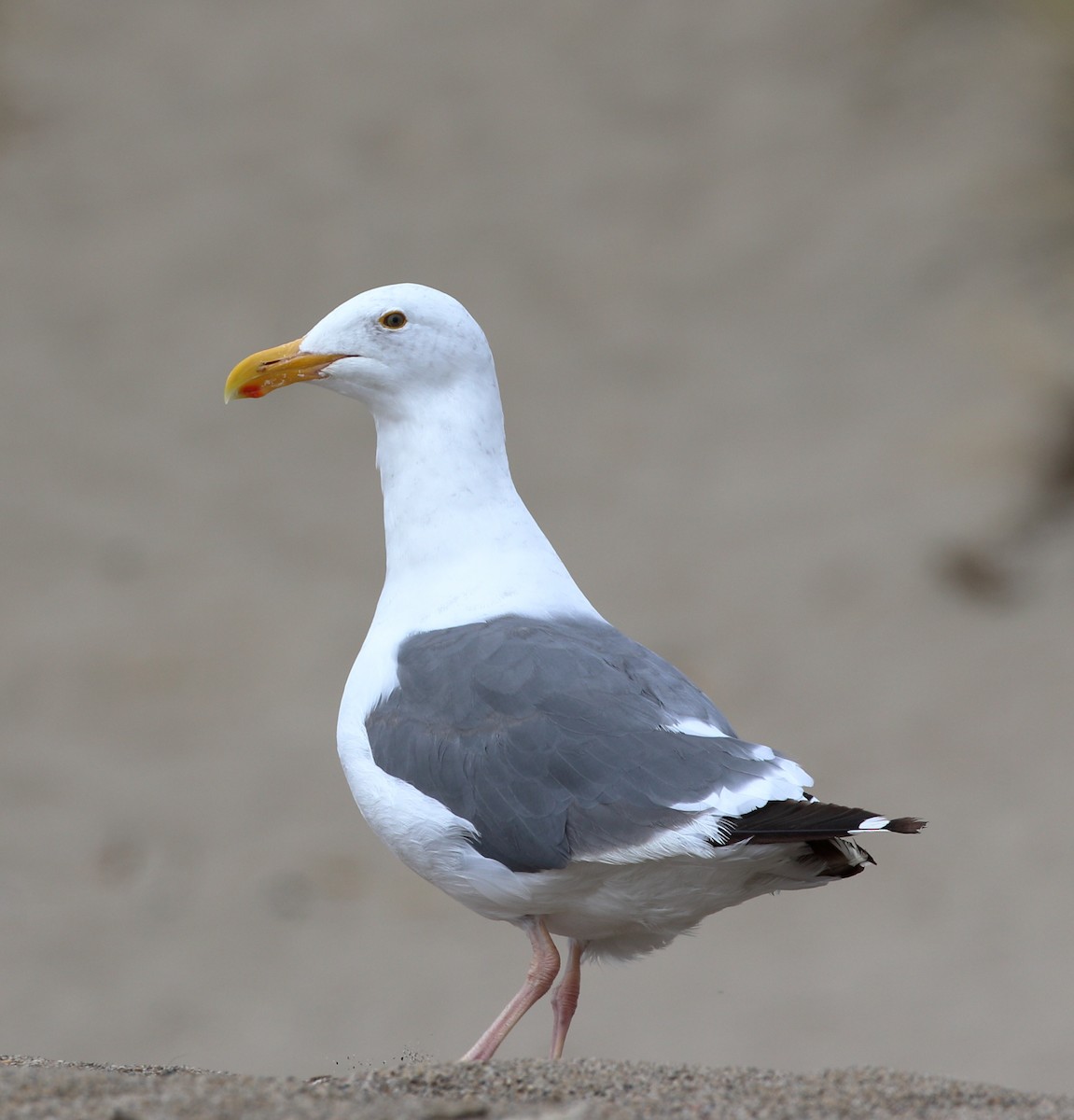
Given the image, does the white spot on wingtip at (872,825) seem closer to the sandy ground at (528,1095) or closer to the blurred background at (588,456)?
the sandy ground at (528,1095)

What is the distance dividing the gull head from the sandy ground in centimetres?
146

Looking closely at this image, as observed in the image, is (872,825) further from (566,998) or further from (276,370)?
(276,370)

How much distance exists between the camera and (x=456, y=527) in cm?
328

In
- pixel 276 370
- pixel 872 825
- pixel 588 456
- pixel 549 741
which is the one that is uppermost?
pixel 588 456

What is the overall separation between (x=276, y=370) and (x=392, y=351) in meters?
0.27

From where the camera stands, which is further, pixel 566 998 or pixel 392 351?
pixel 392 351

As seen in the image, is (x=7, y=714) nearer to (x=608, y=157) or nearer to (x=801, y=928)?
(x=801, y=928)

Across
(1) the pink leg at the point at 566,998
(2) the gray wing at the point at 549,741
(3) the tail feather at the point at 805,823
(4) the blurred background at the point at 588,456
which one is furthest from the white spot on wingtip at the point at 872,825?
(4) the blurred background at the point at 588,456

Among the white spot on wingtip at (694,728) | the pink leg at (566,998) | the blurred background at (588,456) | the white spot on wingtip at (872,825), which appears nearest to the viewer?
the white spot on wingtip at (872,825)

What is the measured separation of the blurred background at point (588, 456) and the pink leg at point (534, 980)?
11.7ft

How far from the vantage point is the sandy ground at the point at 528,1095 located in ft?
6.62

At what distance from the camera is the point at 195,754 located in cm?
873

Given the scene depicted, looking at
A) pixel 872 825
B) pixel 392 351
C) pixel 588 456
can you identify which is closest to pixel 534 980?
pixel 872 825

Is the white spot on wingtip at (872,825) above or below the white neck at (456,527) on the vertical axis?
below
